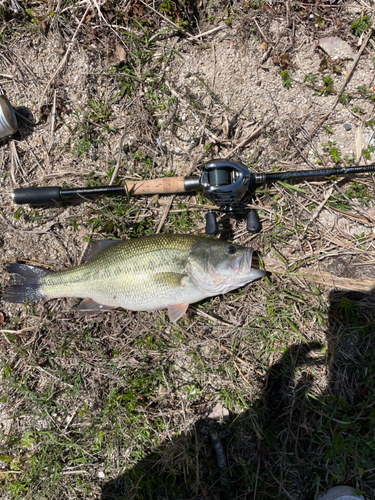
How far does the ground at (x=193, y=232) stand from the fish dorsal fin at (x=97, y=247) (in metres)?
0.24

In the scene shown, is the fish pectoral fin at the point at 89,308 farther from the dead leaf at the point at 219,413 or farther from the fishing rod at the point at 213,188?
the dead leaf at the point at 219,413

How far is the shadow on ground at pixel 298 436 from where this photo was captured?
10.5 ft

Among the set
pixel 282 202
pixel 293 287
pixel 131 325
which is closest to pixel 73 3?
pixel 282 202

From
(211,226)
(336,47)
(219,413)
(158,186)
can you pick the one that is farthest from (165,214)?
(336,47)

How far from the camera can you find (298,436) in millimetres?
3270

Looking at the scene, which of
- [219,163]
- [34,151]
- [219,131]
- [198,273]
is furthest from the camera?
[34,151]

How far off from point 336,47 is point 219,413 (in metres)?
4.50

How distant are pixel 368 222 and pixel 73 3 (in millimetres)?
4517

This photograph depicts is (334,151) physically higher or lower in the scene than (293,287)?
higher

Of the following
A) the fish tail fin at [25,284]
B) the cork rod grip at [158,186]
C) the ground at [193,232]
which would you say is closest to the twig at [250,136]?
the ground at [193,232]

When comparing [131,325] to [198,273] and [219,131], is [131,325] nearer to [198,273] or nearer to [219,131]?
[198,273]

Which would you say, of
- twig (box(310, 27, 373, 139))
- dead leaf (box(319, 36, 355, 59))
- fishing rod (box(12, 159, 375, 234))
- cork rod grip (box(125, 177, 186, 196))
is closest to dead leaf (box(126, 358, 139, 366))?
fishing rod (box(12, 159, 375, 234))

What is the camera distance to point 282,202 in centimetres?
349

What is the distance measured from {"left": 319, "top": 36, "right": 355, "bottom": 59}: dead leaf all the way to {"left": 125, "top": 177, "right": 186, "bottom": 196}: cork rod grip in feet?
7.61
